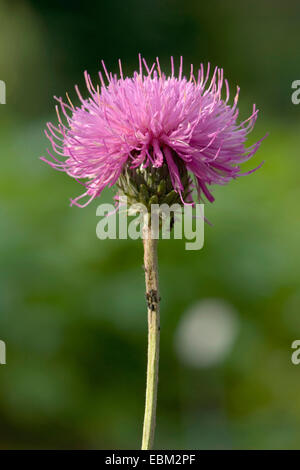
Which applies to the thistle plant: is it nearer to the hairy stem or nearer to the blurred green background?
the hairy stem

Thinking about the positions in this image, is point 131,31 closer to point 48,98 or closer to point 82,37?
point 82,37

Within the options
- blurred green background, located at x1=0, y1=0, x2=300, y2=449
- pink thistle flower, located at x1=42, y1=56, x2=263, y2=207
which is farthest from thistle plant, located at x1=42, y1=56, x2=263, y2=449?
blurred green background, located at x1=0, y1=0, x2=300, y2=449

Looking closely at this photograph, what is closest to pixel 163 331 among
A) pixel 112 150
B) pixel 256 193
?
pixel 256 193

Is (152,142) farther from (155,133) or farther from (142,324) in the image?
(142,324)

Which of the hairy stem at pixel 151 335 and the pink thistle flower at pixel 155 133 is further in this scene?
the pink thistle flower at pixel 155 133

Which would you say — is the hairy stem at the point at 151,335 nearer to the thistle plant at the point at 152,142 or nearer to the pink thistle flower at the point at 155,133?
the thistle plant at the point at 152,142

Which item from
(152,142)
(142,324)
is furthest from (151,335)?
(142,324)

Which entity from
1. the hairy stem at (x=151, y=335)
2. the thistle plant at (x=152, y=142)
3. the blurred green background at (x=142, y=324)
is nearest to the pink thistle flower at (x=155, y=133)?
the thistle plant at (x=152, y=142)
